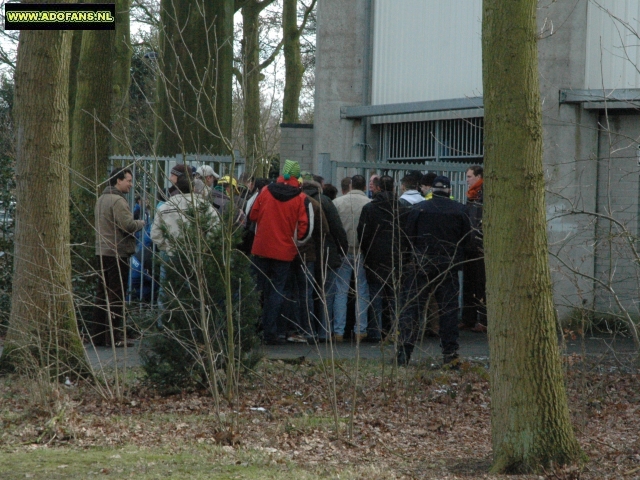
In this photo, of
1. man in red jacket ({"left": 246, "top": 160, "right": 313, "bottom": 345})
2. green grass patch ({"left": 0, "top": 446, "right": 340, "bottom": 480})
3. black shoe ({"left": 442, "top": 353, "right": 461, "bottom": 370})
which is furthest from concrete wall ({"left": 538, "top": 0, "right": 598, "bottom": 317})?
green grass patch ({"left": 0, "top": 446, "right": 340, "bottom": 480})

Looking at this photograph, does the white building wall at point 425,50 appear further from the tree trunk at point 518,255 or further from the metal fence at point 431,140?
the tree trunk at point 518,255

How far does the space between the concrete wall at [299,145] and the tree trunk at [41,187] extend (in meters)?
9.48

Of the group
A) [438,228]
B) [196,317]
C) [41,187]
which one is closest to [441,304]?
[438,228]

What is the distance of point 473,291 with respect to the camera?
41.1 ft

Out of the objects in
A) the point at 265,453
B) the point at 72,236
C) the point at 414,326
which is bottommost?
the point at 265,453

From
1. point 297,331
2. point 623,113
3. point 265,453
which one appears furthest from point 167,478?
point 623,113

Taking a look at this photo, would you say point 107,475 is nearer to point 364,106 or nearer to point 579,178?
point 579,178

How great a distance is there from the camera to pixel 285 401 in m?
8.10

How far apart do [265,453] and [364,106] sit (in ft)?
35.7

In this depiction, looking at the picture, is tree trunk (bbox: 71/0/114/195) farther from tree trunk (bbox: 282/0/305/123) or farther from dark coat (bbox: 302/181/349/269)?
tree trunk (bbox: 282/0/305/123)

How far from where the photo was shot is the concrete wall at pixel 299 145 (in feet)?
59.1

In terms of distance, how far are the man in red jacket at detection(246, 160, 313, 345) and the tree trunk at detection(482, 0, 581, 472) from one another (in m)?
5.26

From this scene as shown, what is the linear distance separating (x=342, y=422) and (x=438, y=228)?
2915mm

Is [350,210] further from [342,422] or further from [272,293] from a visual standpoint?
[342,422]
